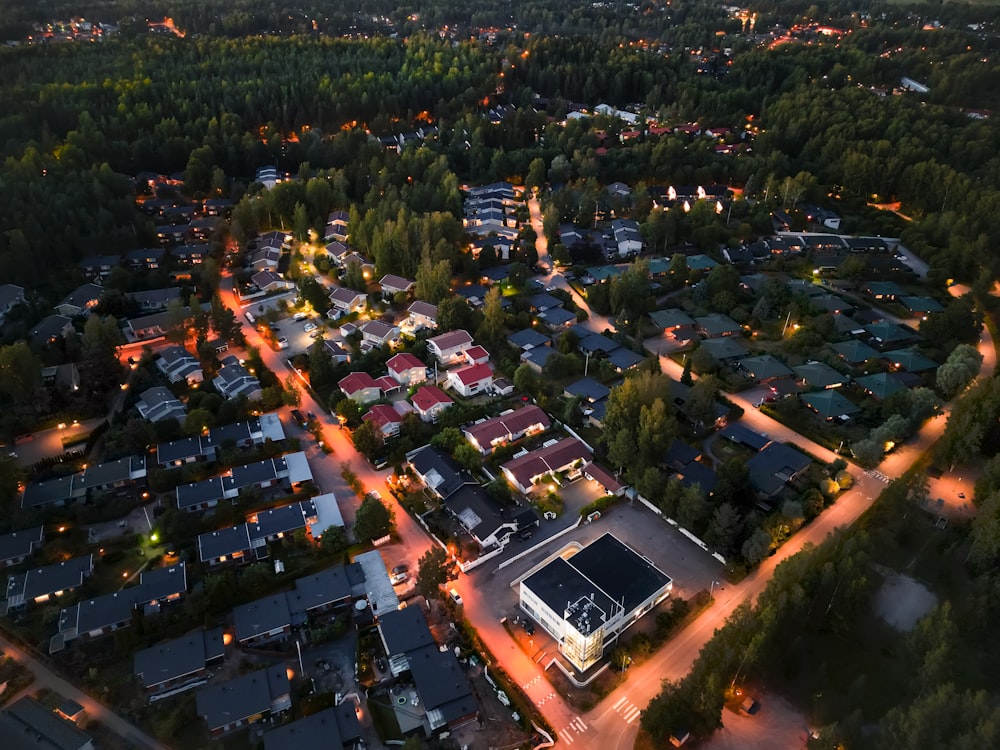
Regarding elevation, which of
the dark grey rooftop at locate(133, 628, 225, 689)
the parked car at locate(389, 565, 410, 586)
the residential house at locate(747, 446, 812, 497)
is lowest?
the parked car at locate(389, 565, 410, 586)

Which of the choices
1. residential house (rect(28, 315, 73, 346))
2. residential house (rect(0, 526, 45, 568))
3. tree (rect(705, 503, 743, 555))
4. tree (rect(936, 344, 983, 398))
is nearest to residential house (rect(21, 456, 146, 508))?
residential house (rect(0, 526, 45, 568))

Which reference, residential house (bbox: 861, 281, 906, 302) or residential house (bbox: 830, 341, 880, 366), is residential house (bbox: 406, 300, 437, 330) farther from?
residential house (bbox: 861, 281, 906, 302)

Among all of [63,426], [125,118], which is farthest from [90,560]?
[125,118]

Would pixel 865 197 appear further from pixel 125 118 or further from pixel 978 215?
pixel 125 118

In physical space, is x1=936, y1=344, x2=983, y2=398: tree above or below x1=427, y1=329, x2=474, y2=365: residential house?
above

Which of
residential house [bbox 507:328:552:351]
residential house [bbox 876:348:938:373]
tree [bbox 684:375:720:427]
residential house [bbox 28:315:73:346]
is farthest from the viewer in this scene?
residential house [bbox 507:328:552:351]

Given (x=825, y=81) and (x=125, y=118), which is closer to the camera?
(x=125, y=118)

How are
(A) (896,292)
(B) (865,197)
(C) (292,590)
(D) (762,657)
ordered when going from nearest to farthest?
(D) (762,657) → (C) (292,590) → (A) (896,292) → (B) (865,197)

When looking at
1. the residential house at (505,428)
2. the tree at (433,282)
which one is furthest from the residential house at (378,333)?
the residential house at (505,428)
